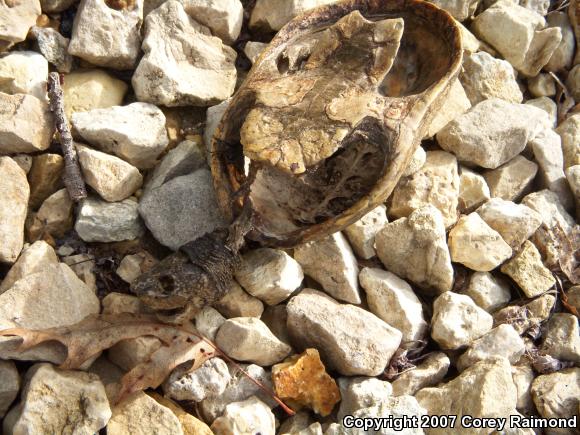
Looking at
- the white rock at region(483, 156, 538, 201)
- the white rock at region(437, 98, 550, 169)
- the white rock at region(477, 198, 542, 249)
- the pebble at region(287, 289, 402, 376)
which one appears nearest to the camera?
the pebble at region(287, 289, 402, 376)

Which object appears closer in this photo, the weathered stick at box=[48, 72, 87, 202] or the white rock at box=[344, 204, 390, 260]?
the weathered stick at box=[48, 72, 87, 202]

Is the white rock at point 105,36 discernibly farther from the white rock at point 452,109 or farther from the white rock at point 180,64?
the white rock at point 452,109

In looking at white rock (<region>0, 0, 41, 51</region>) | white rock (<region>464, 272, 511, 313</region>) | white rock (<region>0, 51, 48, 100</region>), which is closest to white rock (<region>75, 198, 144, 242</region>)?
white rock (<region>0, 51, 48, 100</region>)

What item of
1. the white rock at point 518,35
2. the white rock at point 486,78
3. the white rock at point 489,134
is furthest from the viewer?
the white rock at point 518,35

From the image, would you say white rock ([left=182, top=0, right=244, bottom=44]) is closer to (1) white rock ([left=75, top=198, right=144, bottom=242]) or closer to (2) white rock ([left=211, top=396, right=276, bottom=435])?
(1) white rock ([left=75, top=198, right=144, bottom=242])

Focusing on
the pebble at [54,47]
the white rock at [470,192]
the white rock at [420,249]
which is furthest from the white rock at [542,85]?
the pebble at [54,47]

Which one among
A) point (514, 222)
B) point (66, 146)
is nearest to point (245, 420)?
point (66, 146)

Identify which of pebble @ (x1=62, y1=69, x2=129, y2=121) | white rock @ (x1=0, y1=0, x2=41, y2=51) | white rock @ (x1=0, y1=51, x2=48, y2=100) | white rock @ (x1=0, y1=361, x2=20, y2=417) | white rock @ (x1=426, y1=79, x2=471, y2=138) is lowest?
white rock @ (x1=0, y1=361, x2=20, y2=417)
